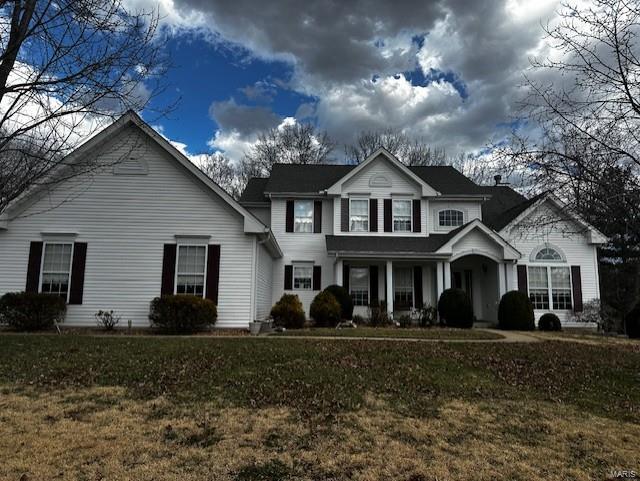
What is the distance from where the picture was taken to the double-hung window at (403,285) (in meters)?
21.0

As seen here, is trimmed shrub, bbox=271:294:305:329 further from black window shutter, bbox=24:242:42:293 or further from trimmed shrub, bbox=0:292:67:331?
black window shutter, bbox=24:242:42:293

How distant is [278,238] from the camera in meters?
20.8

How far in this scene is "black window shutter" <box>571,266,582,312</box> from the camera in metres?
20.1

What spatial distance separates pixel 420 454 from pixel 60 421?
4.21 m

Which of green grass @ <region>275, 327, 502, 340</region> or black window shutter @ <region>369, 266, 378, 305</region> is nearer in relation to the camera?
green grass @ <region>275, 327, 502, 340</region>

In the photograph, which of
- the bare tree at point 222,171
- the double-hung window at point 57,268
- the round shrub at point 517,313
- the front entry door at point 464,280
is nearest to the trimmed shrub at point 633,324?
the round shrub at point 517,313

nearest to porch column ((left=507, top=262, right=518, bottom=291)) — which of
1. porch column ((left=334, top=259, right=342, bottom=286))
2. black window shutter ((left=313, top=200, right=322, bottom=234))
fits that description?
porch column ((left=334, top=259, right=342, bottom=286))

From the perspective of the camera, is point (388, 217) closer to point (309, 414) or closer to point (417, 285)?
point (417, 285)

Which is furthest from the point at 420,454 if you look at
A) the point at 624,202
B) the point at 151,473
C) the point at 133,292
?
the point at 133,292

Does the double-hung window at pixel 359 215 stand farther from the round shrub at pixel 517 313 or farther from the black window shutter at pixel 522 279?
the black window shutter at pixel 522 279

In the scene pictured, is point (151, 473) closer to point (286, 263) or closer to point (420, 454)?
point (420, 454)

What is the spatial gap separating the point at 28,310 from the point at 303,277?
35.6ft

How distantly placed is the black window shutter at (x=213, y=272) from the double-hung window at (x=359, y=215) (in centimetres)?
798

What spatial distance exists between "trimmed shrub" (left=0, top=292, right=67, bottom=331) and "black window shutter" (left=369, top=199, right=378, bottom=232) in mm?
13091
